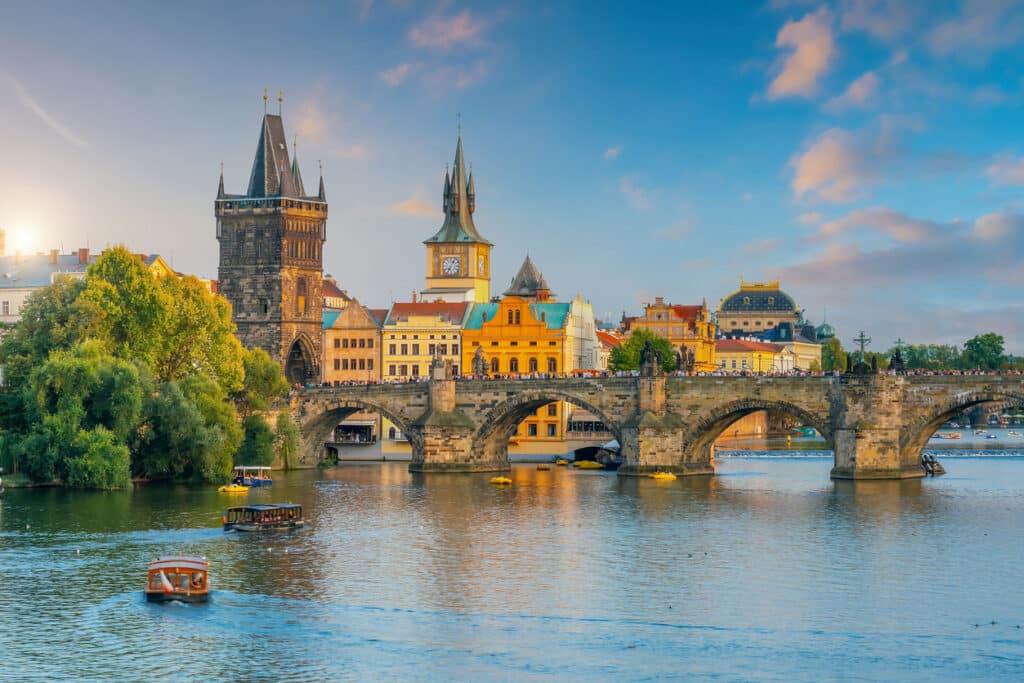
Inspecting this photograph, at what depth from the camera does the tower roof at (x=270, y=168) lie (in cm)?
12275

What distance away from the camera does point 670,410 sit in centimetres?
9556

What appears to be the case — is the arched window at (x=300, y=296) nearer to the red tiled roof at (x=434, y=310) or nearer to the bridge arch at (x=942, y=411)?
the red tiled roof at (x=434, y=310)

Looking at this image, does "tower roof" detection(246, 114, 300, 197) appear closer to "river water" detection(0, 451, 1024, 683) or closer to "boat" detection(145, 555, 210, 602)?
"river water" detection(0, 451, 1024, 683)

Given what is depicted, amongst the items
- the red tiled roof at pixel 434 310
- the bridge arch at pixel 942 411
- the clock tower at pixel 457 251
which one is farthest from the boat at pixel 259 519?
the clock tower at pixel 457 251

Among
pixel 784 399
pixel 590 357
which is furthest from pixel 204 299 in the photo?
pixel 590 357

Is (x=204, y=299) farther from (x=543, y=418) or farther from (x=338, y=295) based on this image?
(x=338, y=295)

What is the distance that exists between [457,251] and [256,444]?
5860cm

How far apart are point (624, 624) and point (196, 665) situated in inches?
526

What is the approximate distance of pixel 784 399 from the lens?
92688mm

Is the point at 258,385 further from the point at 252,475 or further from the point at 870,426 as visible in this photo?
the point at 870,426

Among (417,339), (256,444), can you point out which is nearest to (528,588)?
(256,444)

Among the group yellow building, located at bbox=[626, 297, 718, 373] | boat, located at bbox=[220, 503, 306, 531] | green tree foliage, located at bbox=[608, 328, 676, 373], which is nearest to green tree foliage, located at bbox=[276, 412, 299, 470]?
boat, located at bbox=[220, 503, 306, 531]

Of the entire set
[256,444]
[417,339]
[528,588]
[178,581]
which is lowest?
[528,588]

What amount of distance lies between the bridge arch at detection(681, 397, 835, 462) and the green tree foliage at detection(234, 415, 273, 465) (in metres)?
25.5
